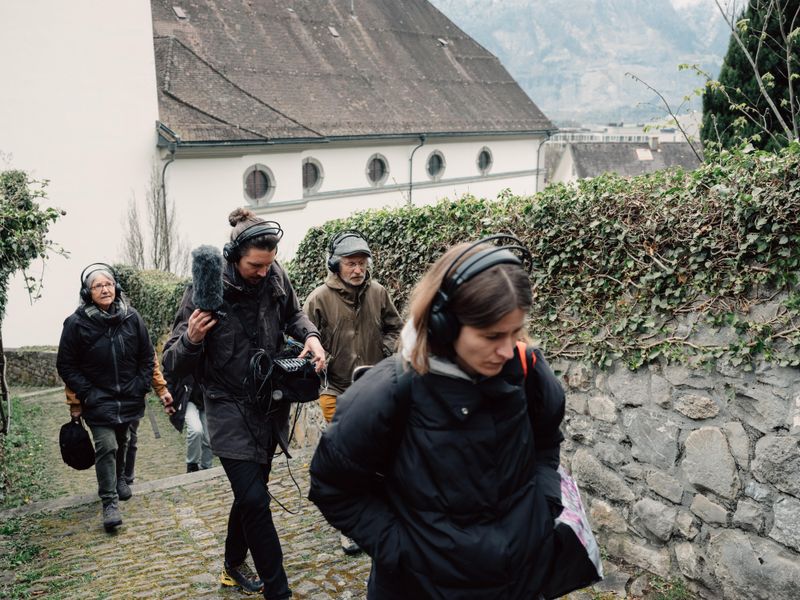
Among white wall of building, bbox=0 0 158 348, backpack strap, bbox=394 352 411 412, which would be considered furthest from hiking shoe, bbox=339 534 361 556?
white wall of building, bbox=0 0 158 348

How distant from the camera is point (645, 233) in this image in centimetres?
448

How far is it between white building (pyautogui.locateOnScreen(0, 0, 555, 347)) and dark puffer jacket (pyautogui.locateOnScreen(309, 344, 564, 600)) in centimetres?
1262

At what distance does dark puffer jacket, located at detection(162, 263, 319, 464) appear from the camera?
13.3 ft

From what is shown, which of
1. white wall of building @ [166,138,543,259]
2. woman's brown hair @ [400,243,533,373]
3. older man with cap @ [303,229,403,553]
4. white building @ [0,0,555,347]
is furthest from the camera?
white wall of building @ [166,138,543,259]

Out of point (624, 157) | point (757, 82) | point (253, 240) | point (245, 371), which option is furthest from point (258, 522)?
point (624, 157)

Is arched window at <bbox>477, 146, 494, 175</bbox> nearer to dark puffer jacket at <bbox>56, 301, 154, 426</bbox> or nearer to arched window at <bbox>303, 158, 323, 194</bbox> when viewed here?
arched window at <bbox>303, 158, 323, 194</bbox>

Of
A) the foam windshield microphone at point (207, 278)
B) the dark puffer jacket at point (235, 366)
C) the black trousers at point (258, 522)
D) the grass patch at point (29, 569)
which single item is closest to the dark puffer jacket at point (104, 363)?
the grass patch at point (29, 569)

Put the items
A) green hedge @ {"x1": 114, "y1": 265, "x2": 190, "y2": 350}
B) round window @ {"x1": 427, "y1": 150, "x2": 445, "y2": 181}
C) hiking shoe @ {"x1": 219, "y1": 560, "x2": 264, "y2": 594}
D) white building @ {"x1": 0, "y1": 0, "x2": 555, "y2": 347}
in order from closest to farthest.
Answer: hiking shoe @ {"x1": 219, "y1": 560, "x2": 264, "y2": 594} → green hedge @ {"x1": 114, "y1": 265, "x2": 190, "y2": 350} → white building @ {"x1": 0, "y1": 0, "x2": 555, "y2": 347} → round window @ {"x1": 427, "y1": 150, "x2": 445, "y2": 181}

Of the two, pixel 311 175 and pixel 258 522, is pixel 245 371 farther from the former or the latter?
pixel 311 175

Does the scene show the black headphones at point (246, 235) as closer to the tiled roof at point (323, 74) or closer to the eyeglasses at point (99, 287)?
the eyeglasses at point (99, 287)

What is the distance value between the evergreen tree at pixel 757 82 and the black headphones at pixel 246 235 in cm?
590

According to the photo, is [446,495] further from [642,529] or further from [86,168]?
[86,168]

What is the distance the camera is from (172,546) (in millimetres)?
5500

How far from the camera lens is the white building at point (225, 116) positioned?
2100 cm
